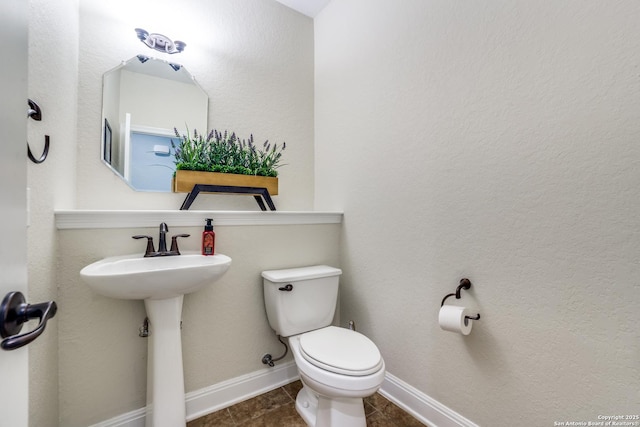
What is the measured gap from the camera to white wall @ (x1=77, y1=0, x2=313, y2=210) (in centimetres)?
146

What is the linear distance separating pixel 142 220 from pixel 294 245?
83 cm

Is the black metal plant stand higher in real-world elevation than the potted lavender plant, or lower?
lower

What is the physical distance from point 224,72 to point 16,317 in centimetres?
180

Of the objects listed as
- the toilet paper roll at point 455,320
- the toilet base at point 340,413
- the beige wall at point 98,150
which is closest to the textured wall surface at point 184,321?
the beige wall at point 98,150

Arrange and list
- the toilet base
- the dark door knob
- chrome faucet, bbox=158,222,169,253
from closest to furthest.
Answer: the dark door knob, the toilet base, chrome faucet, bbox=158,222,169,253

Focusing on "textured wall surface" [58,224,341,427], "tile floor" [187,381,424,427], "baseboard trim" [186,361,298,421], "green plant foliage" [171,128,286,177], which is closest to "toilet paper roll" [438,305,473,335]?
"tile floor" [187,381,424,427]

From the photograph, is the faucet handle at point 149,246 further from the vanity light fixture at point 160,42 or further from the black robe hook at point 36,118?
the vanity light fixture at point 160,42

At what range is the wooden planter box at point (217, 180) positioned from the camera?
1.56 meters

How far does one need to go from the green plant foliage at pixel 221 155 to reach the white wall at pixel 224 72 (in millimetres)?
97

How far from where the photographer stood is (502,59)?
43.8 inches

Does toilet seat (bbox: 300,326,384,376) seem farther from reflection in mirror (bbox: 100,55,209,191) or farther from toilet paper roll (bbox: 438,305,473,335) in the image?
reflection in mirror (bbox: 100,55,209,191)

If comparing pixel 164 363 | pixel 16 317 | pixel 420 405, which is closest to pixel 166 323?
pixel 164 363

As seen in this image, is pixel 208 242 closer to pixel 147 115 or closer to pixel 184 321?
pixel 184 321

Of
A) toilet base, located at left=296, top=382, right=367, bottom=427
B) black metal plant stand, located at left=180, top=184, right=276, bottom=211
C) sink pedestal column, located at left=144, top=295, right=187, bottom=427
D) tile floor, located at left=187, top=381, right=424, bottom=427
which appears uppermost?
black metal plant stand, located at left=180, top=184, right=276, bottom=211
